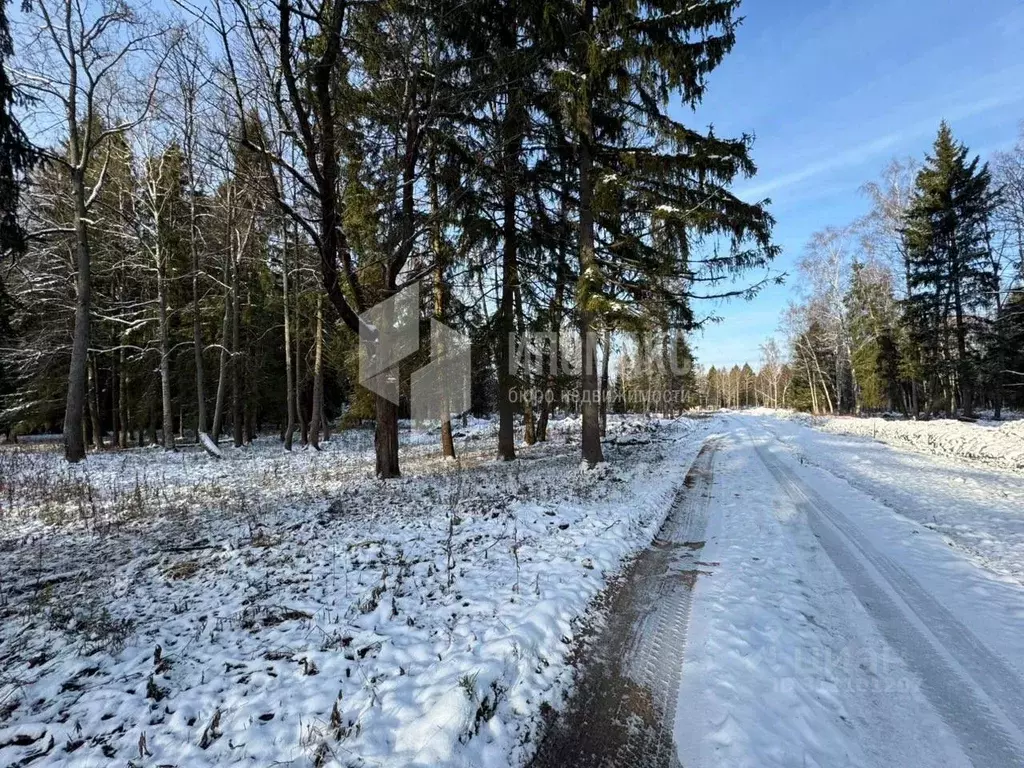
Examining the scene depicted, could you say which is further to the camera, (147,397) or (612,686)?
(147,397)

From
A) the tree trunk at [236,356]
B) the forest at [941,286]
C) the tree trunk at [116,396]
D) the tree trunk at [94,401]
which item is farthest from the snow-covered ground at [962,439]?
the tree trunk at [116,396]

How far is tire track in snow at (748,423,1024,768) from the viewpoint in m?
2.73

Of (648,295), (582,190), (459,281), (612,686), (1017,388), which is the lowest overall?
(612,686)

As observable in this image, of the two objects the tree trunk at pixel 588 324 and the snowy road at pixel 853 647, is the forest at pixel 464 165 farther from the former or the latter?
the snowy road at pixel 853 647

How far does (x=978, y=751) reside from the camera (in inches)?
103

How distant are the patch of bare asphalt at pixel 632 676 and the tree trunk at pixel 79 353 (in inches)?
601

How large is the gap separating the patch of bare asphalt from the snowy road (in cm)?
15

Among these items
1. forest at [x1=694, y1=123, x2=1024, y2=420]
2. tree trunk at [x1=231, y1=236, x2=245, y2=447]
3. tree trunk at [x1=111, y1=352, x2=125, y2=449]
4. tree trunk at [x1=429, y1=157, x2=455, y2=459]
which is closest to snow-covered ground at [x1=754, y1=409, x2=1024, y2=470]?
forest at [x1=694, y1=123, x2=1024, y2=420]

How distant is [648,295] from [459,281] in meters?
5.65

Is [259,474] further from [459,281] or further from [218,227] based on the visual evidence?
[218,227]

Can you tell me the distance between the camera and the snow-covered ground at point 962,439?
40.4ft

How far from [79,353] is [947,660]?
18.3 meters

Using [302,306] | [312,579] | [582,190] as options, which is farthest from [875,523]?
[302,306]

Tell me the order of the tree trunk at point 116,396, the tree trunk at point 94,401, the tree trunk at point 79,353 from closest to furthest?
1. the tree trunk at point 79,353
2. the tree trunk at point 94,401
3. the tree trunk at point 116,396
